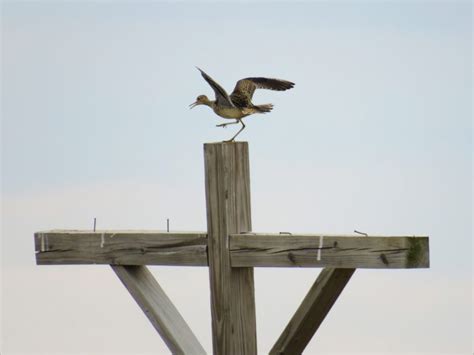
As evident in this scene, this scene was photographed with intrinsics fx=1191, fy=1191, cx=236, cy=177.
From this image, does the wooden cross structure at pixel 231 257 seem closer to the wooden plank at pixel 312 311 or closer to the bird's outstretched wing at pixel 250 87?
the wooden plank at pixel 312 311

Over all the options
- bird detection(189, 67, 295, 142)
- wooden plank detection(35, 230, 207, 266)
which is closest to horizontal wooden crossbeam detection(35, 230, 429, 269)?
wooden plank detection(35, 230, 207, 266)

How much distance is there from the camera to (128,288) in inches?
248

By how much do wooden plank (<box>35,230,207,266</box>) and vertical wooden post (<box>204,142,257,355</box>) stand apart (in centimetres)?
11

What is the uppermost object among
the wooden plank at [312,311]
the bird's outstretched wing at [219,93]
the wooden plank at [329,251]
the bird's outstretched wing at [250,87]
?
the bird's outstretched wing at [250,87]

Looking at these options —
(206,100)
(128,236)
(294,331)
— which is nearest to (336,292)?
(294,331)

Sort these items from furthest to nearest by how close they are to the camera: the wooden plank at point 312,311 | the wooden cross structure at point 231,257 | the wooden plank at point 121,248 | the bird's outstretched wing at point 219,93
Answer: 1. the bird's outstretched wing at point 219,93
2. the wooden plank at point 121,248
3. the wooden plank at point 312,311
4. the wooden cross structure at point 231,257

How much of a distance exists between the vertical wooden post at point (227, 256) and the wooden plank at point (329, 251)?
3.1 inches

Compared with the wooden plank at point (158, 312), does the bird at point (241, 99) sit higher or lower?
higher

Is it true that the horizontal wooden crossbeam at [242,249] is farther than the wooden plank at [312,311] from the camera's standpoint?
No

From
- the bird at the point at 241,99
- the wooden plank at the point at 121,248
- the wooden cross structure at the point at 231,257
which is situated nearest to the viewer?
the wooden cross structure at the point at 231,257

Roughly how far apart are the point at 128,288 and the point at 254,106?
1.35 meters

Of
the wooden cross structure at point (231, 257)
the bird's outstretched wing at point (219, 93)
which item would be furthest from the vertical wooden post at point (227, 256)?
the bird's outstretched wing at point (219, 93)

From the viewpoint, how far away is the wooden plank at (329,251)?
17.7 ft

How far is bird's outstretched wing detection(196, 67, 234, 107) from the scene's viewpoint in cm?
642
